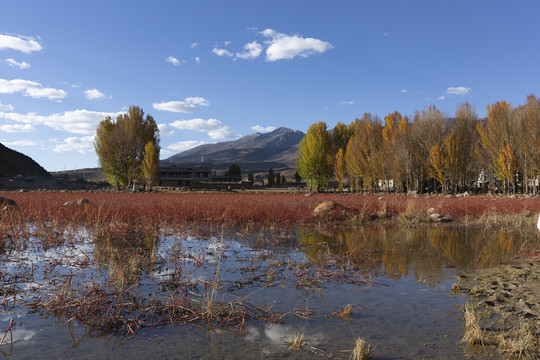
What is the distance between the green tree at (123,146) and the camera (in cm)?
4723

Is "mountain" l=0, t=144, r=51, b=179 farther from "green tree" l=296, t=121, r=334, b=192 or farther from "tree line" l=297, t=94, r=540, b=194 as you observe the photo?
"tree line" l=297, t=94, r=540, b=194

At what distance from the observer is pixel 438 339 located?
3.48 m

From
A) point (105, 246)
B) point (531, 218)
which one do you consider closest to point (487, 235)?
point (531, 218)

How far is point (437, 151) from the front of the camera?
125ft

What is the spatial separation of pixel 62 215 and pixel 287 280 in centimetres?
1096

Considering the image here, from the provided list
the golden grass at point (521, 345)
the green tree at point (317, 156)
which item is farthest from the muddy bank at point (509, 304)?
the green tree at point (317, 156)

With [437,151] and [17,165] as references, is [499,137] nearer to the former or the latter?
[437,151]

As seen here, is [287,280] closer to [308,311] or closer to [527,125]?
[308,311]

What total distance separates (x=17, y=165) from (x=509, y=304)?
12725 centimetres

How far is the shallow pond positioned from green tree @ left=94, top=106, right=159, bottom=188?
43.0m

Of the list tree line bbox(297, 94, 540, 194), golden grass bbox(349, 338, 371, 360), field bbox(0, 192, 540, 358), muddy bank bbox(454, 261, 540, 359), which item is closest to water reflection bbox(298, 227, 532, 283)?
field bbox(0, 192, 540, 358)

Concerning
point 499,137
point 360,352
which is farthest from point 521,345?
point 499,137

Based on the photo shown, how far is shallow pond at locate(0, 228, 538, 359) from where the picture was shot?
332 cm

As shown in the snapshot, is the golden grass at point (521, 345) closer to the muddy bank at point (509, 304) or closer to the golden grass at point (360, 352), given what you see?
the muddy bank at point (509, 304)
